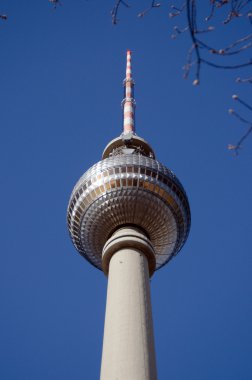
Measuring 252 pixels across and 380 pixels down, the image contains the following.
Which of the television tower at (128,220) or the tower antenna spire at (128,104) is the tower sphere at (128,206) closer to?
the television tower at (128,220)

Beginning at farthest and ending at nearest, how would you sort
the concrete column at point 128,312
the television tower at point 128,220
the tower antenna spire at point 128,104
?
the tower antenna spire at point 128,104, the television tower at point 128,220, the concrete column at point 128,312

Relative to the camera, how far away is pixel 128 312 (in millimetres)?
18578

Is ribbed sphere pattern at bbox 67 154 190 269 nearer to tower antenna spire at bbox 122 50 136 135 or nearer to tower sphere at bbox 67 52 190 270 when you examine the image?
tower sphere at bbox 67 52 190 270

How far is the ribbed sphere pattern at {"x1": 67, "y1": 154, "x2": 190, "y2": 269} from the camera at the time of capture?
2580 centimetres

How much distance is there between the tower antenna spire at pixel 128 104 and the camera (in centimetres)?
3512

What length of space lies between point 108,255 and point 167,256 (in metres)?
6.85

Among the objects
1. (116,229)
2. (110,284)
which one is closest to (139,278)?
(110,284)

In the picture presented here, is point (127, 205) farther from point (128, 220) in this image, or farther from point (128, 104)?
point (128, 104)

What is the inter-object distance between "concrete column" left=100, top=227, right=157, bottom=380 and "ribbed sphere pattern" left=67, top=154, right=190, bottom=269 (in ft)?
8.18

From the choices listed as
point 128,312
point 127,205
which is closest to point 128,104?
point 127,205

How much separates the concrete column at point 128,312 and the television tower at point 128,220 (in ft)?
0.14

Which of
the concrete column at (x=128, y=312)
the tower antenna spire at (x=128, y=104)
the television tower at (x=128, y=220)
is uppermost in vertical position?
the tower antenna spire at (x=128, y=104)

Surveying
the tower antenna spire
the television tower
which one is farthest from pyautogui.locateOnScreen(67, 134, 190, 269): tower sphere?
the tower antenna spire

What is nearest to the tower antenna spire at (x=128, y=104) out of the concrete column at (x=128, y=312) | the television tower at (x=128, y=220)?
the television tower at (x=128, y=220)
